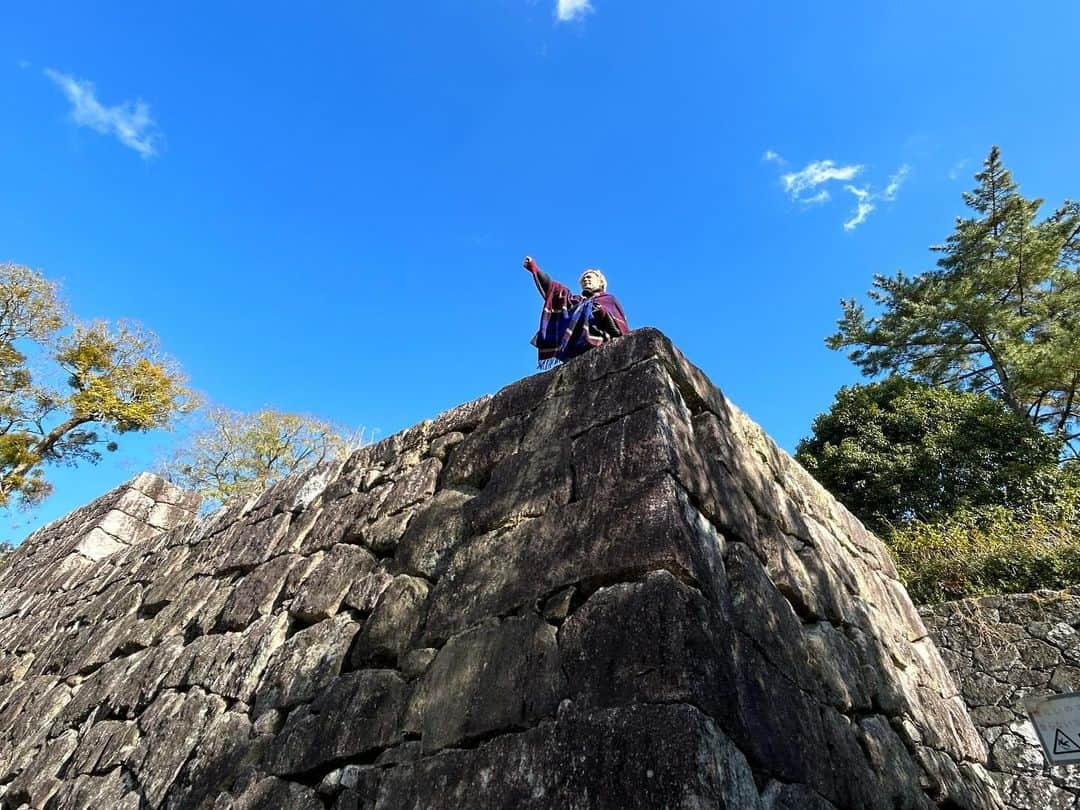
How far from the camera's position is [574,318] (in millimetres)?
3508

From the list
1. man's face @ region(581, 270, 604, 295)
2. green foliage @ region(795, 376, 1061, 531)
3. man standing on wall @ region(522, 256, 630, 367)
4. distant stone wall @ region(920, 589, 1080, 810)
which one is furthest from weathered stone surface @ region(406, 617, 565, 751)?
green foliage @ region(795, 376, 1061, 531)

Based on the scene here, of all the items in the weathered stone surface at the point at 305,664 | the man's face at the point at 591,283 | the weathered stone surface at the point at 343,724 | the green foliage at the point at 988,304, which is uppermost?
the green foliage at the point at 988,304

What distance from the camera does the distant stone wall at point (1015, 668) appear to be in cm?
433

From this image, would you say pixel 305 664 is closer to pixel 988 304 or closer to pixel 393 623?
pixel 393 623

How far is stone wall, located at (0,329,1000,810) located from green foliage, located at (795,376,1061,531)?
797 cm

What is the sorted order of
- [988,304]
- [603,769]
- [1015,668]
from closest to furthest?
[603,769], [1015,668], [988,304]

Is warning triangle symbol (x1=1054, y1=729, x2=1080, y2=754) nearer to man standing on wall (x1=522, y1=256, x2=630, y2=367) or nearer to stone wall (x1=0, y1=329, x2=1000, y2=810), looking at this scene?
stone wall (x1=0, y1=329, x2=1000, y2=810)

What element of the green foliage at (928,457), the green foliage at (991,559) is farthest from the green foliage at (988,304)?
the green foliage at (991,559)

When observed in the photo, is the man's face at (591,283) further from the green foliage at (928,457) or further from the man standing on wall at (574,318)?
the green foliage at (928,457)

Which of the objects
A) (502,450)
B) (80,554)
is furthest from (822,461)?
(80,554)

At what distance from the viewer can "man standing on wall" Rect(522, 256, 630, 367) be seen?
11.3 feet

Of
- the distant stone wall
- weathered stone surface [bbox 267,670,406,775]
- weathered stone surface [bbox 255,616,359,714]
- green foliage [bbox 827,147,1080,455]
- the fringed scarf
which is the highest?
green foliage [bbox 827,147,1080,455]

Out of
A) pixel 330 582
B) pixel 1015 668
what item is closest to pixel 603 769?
pixel 330 582

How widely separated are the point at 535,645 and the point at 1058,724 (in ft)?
9.57
